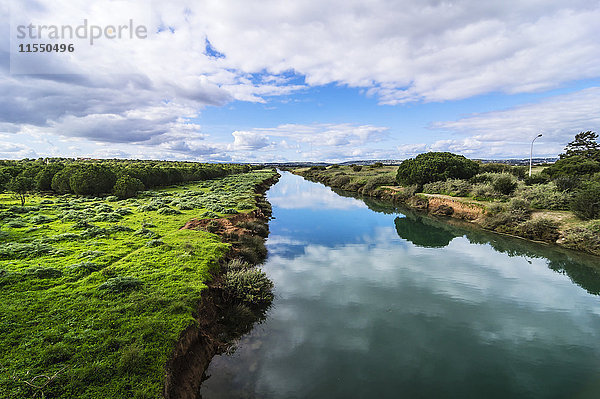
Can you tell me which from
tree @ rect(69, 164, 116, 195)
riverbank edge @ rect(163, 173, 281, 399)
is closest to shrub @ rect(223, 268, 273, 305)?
riverbank edge @ rect(163, 173, 281, 399)

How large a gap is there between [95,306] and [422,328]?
11784 millimetres

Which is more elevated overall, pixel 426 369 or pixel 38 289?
pixel 38 289

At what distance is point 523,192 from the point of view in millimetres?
28703

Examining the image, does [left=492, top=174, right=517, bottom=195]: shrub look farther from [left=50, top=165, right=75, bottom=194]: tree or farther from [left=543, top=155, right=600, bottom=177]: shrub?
[left=50, top=165, right=75, bottom=194]: tree

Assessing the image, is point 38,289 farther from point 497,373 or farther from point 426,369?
point 497,373

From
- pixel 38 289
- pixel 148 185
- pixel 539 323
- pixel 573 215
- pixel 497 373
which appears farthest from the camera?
pixel 148 185

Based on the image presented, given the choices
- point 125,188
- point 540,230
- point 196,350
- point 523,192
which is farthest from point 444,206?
point 125,188

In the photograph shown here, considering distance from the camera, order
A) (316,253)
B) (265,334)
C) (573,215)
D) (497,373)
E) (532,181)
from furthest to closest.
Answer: (532,181) < (573,215) < (316,253) < (265,334) < (497,373)

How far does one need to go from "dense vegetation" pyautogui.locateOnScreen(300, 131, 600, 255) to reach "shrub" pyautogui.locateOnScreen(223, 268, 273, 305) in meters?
23.7

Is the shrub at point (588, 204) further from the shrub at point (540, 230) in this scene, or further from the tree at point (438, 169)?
the tree at point (438, 169)

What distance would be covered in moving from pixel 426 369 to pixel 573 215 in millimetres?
24324

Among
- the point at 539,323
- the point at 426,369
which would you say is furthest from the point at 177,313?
the point at 539,323

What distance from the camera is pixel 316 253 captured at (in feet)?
67.6

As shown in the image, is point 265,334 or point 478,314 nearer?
point 265,334
